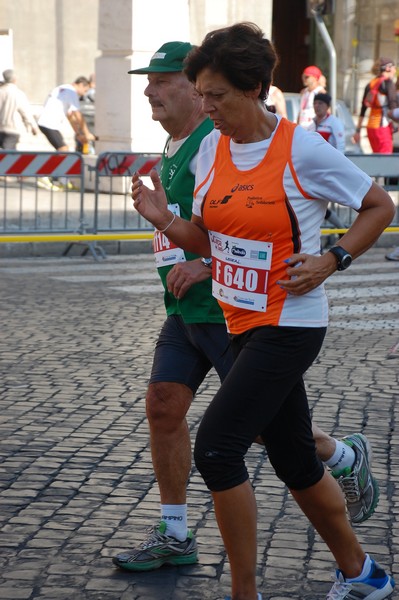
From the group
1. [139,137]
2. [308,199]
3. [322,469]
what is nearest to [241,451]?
[322,469]

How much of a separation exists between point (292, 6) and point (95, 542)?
31.9 meters

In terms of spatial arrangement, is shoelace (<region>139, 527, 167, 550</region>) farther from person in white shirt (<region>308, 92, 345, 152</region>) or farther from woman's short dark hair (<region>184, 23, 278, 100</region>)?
person in white shirt (<region>308, 92, 345, 152</region>)

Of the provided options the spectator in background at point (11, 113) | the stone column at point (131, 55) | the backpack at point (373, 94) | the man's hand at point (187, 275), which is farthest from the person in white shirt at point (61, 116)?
the man's hand at point (187, 275)

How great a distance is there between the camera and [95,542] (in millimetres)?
4641

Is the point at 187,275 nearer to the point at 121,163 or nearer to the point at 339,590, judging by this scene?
the point at 339,590

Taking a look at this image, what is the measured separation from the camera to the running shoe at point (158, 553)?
172 inches

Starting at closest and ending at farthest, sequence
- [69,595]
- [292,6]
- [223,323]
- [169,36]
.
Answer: [69,595] → [223,323] → [169,36] → [292,6]

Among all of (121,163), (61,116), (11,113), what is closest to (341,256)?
(121,163)

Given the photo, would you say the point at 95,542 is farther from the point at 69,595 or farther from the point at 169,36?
the point at 169,36

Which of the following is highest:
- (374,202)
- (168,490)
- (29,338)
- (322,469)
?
(374,202)

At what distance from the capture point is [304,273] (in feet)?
12.3

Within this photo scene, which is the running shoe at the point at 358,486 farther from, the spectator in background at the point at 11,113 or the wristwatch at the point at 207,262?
the spectator in background at the point at 11,113

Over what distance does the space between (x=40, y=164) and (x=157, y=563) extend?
999 centimetres

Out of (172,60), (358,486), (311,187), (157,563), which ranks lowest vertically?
(157,563)
